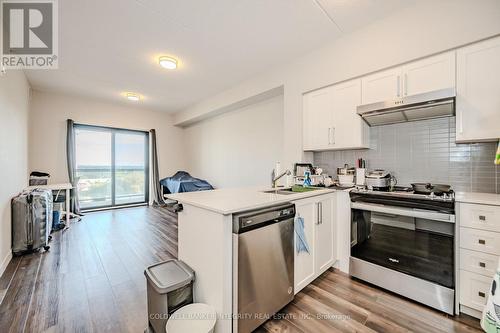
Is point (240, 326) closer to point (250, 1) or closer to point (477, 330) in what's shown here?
point (477, 330)

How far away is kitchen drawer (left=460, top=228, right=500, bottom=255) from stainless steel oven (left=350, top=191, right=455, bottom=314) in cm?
7

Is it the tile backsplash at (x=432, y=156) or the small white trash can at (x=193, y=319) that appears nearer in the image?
the small white trash can at (x=193, y=319)

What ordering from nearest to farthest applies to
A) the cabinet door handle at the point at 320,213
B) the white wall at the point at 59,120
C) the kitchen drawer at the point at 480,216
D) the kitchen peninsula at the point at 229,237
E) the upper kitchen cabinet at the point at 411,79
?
the kitchen peninsula at the point at 229,237 < the kitchen drawer at the point at 480,216 < the upper kitchen cabinet at the point at 411,79 < the cabinet door handle at the point at 320,213 < the white wall at the point at 59,120

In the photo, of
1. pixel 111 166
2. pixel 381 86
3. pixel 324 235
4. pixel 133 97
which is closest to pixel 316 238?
pixel 324 235

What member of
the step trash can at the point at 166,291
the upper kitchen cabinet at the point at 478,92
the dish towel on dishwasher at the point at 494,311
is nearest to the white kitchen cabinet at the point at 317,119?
the upper kitchen cabinet at the point at 478,92

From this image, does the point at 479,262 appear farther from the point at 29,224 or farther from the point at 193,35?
the point at 29,224

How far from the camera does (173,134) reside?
6664 mm

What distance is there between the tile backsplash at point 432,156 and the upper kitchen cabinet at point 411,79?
41cm

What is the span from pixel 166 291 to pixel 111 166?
17.9 feet

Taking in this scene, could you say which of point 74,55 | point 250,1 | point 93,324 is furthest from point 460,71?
point 74,55

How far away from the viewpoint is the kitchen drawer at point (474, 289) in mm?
1524

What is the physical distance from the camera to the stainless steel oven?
5.46 feet

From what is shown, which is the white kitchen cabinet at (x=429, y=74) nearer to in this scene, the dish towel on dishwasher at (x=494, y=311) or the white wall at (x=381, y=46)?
the white wall at (x=381, y=46)

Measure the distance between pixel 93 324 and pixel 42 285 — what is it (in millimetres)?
1023
